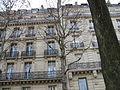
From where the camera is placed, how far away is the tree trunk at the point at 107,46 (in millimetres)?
3521

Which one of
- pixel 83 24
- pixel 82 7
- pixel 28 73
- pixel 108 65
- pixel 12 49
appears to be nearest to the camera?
pixel 108 65

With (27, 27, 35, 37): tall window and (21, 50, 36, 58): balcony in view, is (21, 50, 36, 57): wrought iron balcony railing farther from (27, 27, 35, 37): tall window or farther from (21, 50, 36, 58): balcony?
(27, 27, 35, 37): tall window

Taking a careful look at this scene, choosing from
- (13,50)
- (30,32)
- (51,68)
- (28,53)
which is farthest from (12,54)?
(51,68)

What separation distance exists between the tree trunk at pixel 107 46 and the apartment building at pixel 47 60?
9.18m

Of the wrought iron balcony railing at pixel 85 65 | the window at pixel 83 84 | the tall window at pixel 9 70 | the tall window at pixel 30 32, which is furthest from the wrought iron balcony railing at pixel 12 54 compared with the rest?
the window at pixel 83 84

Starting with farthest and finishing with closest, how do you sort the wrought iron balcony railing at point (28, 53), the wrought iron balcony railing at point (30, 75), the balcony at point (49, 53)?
the wrought iron balcony railing at point (28, 53) < the balcony at point (49, 53) < the wrought iron balcony railing at point (30, 75)

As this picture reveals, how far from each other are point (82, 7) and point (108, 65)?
20.5 metres

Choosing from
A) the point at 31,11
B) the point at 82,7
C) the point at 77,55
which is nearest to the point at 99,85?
the point at 77,55

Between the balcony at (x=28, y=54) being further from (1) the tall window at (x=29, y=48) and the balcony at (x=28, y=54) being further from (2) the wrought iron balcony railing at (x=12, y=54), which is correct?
(2) the wrought iron balcony railing at (x=12, y=54)

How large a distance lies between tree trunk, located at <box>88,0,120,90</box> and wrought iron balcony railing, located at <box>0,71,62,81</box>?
41.8ft

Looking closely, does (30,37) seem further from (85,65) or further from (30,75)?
(85,65)

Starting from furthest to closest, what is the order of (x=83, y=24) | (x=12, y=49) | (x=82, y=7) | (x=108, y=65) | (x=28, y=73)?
(x=82, y=7)
(x=83, y=24)
(x=12, y=49)
(x=28, y=73)
(x=108, y=65)

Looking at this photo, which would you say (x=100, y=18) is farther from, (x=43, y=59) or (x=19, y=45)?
(x=19, y=45)

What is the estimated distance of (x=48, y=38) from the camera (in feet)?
64.7
